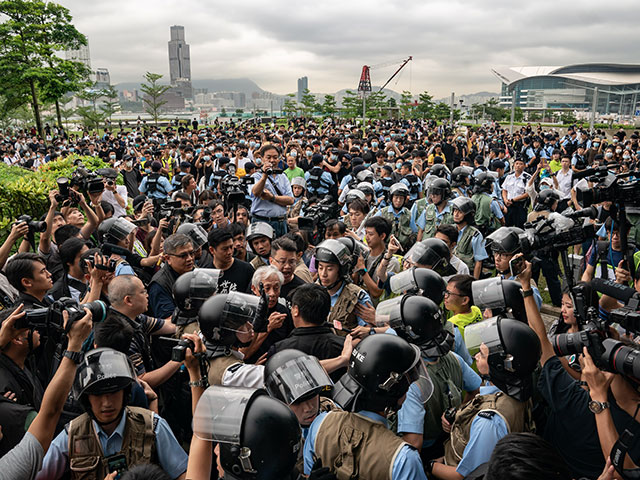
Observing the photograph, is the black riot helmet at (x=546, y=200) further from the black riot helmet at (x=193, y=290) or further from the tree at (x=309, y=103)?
the tree at (x=309, y=103)

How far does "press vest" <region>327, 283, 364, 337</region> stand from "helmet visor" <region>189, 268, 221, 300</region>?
1129 mm

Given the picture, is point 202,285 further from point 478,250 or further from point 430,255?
point 478,250

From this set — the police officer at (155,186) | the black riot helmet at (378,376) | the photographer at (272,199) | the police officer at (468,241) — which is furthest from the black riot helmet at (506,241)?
the police officer at (155,186)

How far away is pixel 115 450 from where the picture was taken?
250 cm

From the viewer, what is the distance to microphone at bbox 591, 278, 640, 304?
309 centimetres

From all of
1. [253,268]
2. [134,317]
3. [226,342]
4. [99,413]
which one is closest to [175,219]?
[253,268]

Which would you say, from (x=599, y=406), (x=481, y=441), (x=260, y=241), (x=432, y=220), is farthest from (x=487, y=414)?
(x=432, y=220)

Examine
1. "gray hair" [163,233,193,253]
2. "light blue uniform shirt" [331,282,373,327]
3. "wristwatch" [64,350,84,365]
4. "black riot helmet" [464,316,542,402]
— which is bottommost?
"light blue uniform shirt" [331,282,373,327]

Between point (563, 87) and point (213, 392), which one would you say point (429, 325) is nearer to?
point (213, 392)

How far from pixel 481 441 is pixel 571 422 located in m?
0.71

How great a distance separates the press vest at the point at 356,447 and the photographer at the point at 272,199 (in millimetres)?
4997

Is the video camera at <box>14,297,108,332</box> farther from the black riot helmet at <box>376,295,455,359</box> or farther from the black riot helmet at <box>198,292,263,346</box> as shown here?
the black riot helmet at <box>376,295,455,359</box>

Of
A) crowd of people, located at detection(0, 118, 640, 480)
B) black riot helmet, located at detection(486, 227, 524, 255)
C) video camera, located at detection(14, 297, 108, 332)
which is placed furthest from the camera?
black riot helmet, located at detection(486, 227, 524, 255)

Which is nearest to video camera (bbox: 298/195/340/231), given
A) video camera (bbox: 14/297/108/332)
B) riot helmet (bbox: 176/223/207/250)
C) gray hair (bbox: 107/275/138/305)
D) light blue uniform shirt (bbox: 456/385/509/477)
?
riot helmet (bbox: 176/223/207/250)
